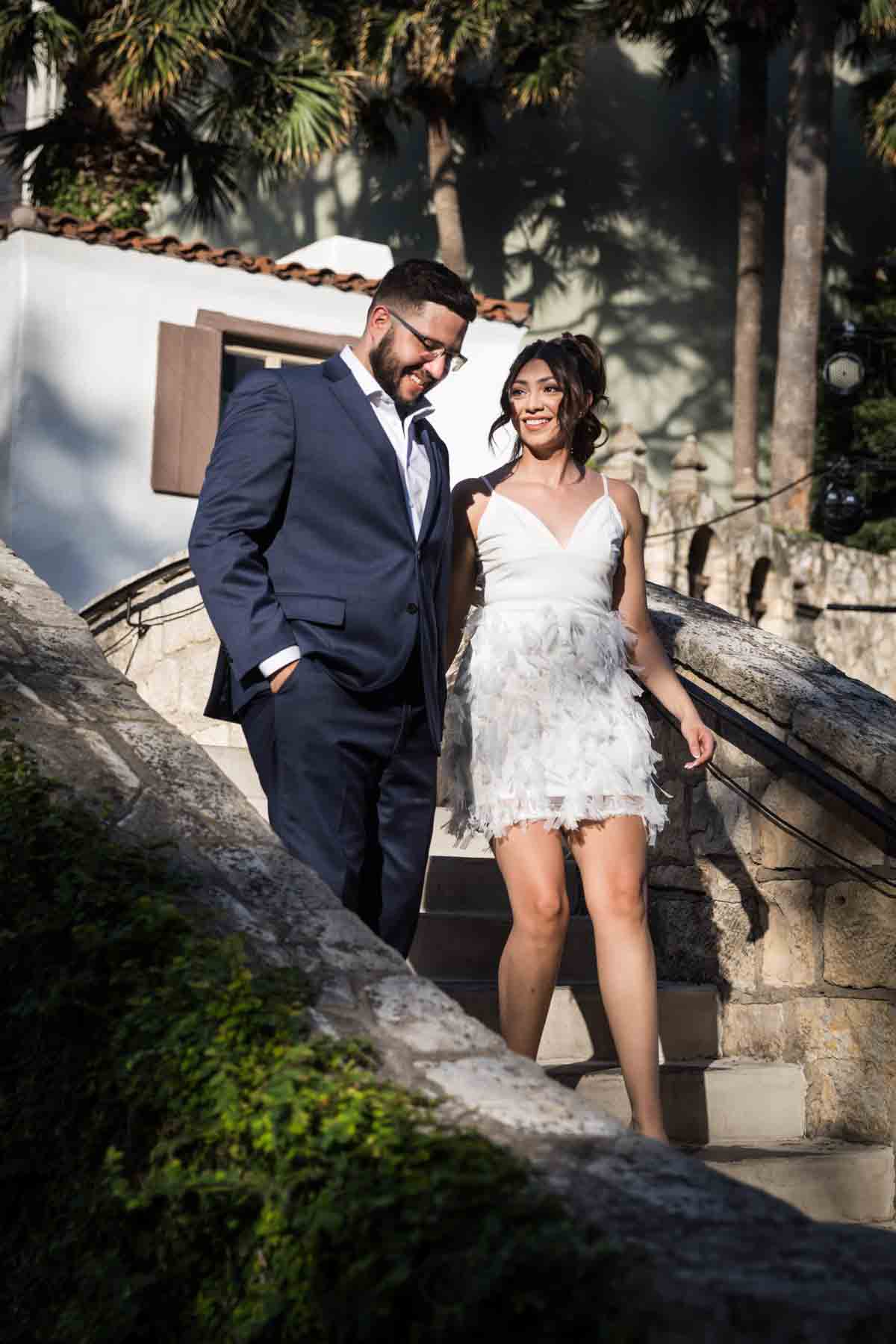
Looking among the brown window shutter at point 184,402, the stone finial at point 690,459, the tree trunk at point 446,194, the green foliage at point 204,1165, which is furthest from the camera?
the tree trunk at point 446,194

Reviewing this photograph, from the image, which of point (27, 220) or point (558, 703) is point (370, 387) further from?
point (27, 220)

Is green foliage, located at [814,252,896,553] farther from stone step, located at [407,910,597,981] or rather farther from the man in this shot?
the man

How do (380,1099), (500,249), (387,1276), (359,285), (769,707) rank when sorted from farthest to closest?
(500,249)
(359,285)
(769,707)
(380,1099)
(387,1276)

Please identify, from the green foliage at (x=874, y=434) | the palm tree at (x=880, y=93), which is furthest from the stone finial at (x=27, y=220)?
the palm tree at (x=880, y=93)

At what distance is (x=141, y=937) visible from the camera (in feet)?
8.28

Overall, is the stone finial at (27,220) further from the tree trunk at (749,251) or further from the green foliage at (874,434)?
the green foliage at (874,434)

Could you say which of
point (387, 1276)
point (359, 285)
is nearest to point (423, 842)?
point (387, 1276)

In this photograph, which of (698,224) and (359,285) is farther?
(698,224)

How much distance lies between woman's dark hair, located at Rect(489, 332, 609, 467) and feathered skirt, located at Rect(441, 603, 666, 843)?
467mm

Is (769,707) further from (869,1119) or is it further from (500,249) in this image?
(500,249)

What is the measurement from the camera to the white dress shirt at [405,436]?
3361 millimetres

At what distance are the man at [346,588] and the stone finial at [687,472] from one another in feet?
43.5

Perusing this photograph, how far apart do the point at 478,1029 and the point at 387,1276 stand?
0.68 m

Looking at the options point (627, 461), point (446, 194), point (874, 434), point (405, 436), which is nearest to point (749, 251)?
point (874, 434)
